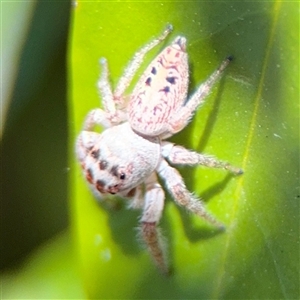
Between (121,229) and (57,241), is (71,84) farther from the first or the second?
(57,241)

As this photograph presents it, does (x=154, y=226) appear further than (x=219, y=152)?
Yes

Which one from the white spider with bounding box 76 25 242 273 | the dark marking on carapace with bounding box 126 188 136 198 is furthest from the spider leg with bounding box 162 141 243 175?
the dark marking on carapace with bounding box 126 188 136 198

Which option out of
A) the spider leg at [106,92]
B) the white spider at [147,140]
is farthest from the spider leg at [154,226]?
the spider leg at [106,92]

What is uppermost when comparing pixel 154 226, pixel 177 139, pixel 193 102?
pixel 193 102

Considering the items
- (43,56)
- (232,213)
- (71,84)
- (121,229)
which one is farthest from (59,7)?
(232,213)

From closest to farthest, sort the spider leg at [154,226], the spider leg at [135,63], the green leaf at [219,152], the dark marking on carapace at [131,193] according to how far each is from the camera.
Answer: the green leaf at [219,152] → the spider leg at [135,63] → the spider leg at [154,226] → the dark marking on carapace at [131,193]

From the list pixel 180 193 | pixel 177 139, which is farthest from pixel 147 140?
pixel 180 193

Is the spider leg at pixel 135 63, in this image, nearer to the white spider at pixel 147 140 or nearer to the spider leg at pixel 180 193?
the white spider at pixel 147 140

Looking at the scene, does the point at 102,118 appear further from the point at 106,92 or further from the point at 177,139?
the point at 177,139
